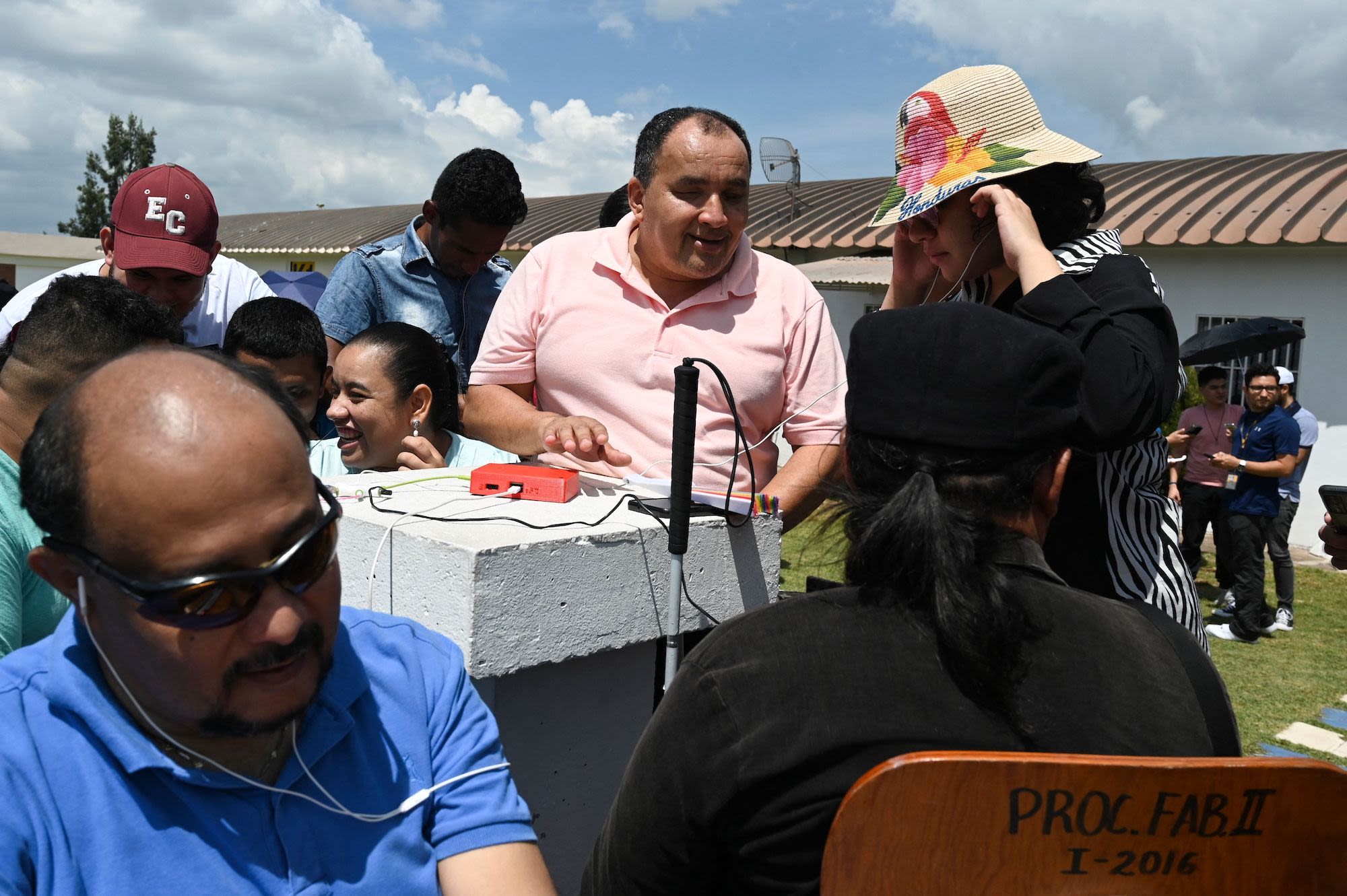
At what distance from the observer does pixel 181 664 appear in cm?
134

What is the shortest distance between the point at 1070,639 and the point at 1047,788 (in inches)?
12.6

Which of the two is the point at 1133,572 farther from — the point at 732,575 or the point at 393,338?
the point at 393,338

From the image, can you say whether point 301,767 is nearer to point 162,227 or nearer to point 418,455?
point 418,455

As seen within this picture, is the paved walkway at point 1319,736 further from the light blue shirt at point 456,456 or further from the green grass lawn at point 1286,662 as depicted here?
the light blue shirt at point 456,456

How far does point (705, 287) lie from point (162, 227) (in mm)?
1947

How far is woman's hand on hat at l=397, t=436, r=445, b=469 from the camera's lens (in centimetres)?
303

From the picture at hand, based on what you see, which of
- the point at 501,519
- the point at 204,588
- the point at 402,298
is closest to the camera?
the point at 204,588

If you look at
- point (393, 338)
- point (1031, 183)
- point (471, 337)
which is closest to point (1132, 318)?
point (1031, 183)

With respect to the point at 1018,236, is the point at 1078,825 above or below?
below

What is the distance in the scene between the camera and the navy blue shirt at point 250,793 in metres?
1.33

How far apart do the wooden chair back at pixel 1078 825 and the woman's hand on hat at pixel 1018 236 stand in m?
1.09

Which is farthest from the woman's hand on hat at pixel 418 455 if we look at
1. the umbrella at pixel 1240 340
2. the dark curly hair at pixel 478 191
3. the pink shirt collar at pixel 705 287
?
the umbrella at pixel 1240 340

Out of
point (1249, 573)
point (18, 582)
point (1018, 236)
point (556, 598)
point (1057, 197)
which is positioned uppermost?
point (1057, 197)

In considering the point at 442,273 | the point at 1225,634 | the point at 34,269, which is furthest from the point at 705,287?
the point at 34,269
